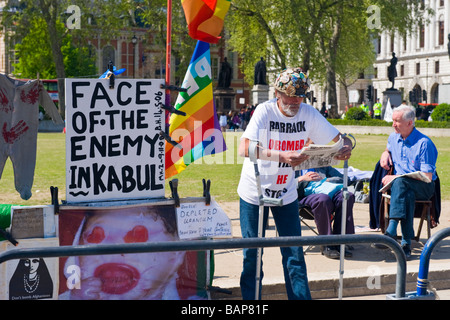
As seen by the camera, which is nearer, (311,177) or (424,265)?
(424,265)

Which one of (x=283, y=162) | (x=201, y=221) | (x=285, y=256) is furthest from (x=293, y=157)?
(x=201, y=221)

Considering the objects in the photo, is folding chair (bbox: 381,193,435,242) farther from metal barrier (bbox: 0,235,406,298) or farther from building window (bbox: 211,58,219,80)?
building window (bbox: 211,58,219,80)

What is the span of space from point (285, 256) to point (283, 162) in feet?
2.38

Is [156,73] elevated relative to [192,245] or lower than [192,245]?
elevated

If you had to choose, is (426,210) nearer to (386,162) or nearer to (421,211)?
(421,211)

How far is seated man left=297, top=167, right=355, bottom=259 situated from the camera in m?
6.78

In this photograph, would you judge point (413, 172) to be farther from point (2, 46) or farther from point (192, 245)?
point (2, 46)

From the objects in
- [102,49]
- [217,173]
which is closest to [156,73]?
[102,49]

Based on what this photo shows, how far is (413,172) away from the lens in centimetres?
686

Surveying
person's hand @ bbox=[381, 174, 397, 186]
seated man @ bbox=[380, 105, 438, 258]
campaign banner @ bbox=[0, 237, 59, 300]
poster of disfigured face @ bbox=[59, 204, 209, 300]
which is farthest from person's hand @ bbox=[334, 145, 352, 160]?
person's hand @ bbox=[381, 174, 397, 186]

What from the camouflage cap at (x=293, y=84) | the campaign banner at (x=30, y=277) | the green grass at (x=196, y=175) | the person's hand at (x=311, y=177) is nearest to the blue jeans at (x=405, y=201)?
the person's hand at (x=311, y=177)

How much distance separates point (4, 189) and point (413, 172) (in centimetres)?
786

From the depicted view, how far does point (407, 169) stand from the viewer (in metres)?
6.99

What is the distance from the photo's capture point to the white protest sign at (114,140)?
5.05 meters
